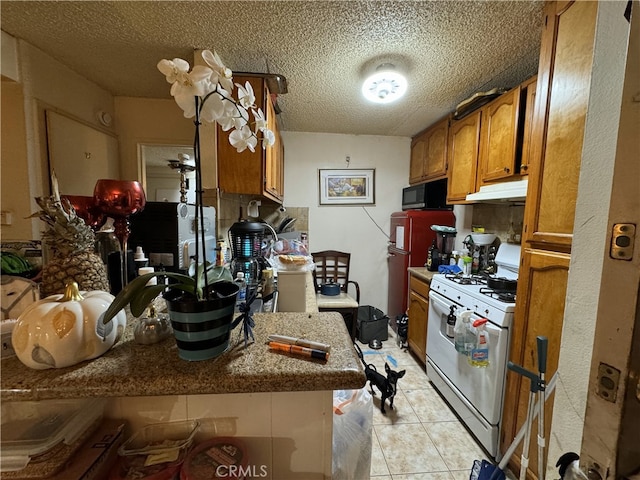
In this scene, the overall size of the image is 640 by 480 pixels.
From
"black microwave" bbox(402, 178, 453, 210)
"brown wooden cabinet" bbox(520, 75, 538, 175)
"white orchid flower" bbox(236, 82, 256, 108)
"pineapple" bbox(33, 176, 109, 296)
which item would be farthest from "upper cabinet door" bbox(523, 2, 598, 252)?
"pineapple" bbox(33, 176, 109, 296)

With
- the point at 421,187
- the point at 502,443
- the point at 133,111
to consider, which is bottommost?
the point at 502,443

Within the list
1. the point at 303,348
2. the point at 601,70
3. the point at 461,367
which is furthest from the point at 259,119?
the point at 461,367

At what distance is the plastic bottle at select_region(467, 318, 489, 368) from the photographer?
1365 mm

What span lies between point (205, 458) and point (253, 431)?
0.32 ft

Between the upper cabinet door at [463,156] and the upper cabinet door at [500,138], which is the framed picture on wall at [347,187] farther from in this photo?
the upper cabinet door at [500,138]

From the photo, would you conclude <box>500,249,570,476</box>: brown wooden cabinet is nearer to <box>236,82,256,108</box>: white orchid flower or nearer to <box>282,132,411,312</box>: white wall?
<box>236,82,256,108</box>: white orchid flower

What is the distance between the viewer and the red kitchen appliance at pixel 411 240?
2.54 m

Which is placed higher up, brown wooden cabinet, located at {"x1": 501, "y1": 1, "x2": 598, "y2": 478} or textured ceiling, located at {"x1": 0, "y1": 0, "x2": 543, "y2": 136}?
textured ceiling, located at {"x1": 0, "y1": 0, "x2": 543, "y2": 136}

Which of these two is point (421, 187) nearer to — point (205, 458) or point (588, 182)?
point (588, 182)

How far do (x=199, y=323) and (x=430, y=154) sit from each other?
2813mm

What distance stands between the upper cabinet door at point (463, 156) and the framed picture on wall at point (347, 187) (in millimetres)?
956

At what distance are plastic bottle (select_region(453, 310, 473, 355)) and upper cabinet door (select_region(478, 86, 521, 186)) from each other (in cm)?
99

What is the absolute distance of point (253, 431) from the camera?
54cm

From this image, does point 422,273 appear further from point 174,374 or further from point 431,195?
point 174,374
